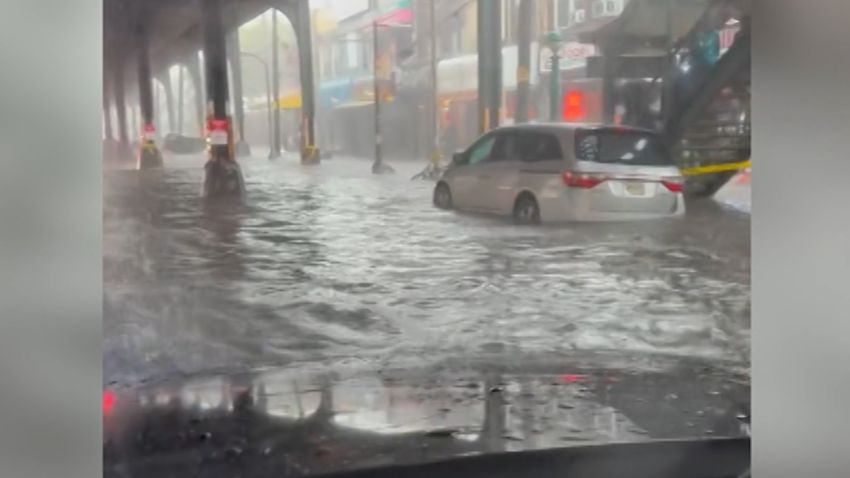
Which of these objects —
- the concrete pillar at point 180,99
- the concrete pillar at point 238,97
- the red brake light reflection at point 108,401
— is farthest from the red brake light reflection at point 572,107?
the red brake light reflection at point 108,401

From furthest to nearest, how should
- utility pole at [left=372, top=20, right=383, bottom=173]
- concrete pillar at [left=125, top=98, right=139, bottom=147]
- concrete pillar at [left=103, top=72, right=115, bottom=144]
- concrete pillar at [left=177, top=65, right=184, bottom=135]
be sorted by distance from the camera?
utility pole at [left=372, top=20, right=383, bottom=173]
concrete pillar at [left=177, top=65, right=184, bottom=135]
concrete pillar at [left=125, top=98, right=139, bottom=147]
concrete pillar at [left=103, top=72, right=115, bottom=144]

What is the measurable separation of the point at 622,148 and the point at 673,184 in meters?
0.15

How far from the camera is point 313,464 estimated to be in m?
1.56

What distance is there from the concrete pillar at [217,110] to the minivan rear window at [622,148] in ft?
2.40

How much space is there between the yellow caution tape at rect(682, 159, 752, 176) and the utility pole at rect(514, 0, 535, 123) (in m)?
0.41

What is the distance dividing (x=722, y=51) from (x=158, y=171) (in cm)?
117

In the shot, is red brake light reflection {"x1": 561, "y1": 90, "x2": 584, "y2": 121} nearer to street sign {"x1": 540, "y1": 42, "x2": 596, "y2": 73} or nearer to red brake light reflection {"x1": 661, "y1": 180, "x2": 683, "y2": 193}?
street sign {"x1": 540, "y1": 42, "x2": 596, "y2": 73}

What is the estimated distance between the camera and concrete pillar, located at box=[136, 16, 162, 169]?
149cm

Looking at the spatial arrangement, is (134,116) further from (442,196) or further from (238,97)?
(442,196)

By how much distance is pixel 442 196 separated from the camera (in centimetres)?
176

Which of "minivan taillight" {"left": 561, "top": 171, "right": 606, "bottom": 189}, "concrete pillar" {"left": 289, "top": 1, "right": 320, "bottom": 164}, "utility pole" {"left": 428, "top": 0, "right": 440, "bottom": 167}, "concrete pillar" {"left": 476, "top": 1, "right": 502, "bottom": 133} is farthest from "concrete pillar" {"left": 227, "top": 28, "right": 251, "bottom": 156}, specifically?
"minivan taillight" {"left": 561, "top": 171, "right": 606, "bottom": 189}

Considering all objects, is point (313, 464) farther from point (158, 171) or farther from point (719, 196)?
point (719, 196)

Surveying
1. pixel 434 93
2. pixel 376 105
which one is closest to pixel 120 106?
pixel 376 105

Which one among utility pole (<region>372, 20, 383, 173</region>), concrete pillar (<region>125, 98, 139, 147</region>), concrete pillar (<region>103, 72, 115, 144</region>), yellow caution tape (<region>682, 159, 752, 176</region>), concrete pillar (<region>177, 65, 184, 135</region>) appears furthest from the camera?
yellow caution tape (<region>682, 159, 752, 176</region>)
